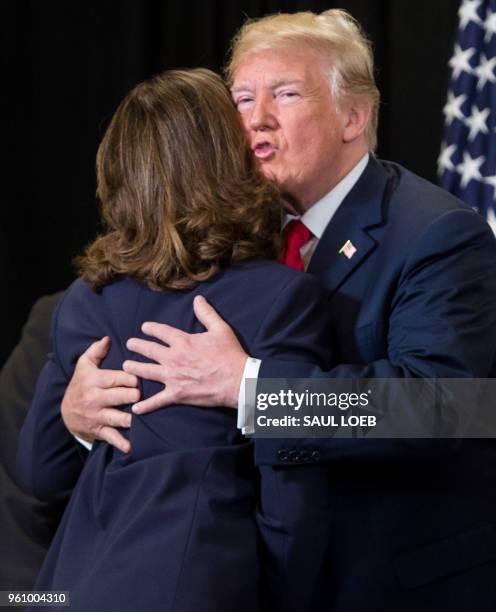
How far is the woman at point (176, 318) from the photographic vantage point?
165cm

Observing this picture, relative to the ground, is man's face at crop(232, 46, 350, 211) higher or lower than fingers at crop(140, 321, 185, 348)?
higher

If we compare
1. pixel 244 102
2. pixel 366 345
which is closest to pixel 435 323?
pixel 366 345

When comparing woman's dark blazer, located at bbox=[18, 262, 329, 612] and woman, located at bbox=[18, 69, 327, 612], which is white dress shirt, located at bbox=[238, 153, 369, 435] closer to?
woman, located at bbox=[18, 69, 327, 612]

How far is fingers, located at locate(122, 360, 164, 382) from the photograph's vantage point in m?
1.79

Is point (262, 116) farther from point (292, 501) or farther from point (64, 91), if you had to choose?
point (64, 91)

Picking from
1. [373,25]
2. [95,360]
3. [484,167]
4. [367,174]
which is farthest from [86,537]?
[373,25]

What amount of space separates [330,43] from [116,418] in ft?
3.42

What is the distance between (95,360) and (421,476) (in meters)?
0.68

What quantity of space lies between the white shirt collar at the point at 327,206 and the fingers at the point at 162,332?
0.56 meters

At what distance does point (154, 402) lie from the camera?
179 centimetres

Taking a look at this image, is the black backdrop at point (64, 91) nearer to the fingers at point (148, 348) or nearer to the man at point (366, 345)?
the man at point (366, 345)

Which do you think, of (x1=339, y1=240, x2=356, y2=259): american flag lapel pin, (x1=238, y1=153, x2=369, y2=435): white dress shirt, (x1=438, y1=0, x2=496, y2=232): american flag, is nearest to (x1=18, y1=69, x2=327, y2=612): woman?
(x1=339, y1=240, x2=356, y2=259): american flag lapel pin

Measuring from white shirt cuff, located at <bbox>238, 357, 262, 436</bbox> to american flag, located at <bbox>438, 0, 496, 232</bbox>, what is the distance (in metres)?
1.94

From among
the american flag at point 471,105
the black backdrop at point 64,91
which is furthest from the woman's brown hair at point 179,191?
the black backdrop at point 64,91
